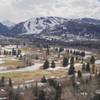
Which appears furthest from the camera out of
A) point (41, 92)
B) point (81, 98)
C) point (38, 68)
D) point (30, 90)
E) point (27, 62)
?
point (27, 62)

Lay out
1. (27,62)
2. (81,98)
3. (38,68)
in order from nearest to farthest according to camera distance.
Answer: (81,98) → (38,68) → (27,62)

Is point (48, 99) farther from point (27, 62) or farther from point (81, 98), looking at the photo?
point (27, 62)

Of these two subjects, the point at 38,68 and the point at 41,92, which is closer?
the point at 41,92

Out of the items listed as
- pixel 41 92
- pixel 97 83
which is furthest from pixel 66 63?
pixel 41 92

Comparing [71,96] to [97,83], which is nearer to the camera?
[71,96]

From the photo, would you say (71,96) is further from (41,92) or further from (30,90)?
(30,90)

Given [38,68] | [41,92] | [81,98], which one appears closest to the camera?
[81,98]

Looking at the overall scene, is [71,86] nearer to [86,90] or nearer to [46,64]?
[86,90]

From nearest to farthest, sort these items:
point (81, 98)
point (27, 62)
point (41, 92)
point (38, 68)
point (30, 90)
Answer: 1. point (81, 98)
2. point (41, 92)
3. point (30, 90)
4. point (38, 68)
5. point (27, 62)

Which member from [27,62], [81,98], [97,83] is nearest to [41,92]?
[81,98]
